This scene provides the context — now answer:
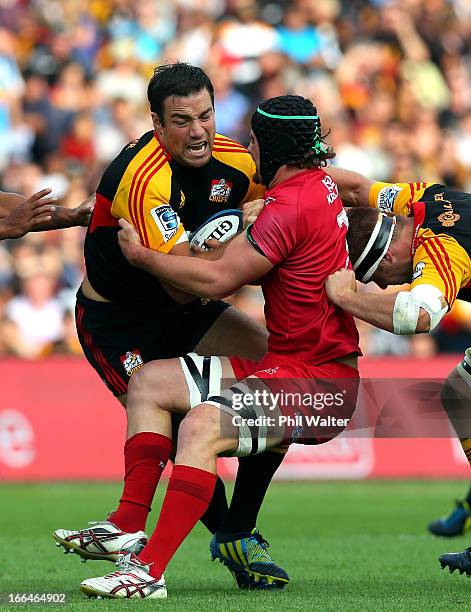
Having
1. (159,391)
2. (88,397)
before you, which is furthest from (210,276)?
(88,397)

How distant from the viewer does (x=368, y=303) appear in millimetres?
6480

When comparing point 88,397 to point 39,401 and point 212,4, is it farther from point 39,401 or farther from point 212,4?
point 212,4

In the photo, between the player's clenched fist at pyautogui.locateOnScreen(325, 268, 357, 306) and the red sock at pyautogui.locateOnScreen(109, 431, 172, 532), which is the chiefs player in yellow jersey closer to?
the player's clenched fist at pyautogui.locateOnScreen(325, 268, 357, 306)

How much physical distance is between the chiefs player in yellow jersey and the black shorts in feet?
3.68

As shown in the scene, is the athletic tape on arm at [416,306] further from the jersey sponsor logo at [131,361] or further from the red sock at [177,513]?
the jersey sponsor logo at [131,361]

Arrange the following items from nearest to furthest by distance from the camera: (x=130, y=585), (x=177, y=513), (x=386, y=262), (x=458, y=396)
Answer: (x=130, y=585) → (x=177, y=513) → (x=386, y=262) → (x=458, y=396)

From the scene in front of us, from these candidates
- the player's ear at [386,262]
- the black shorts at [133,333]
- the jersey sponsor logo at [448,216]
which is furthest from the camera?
the black shorts at [133,333]

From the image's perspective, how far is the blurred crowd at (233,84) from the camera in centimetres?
1572

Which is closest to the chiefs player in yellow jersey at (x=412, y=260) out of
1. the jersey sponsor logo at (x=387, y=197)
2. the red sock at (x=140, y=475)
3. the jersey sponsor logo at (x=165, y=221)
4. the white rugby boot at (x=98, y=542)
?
the jersey sponsor logo at (x=387, y=197)

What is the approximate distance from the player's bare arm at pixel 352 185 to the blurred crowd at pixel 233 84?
7352mm

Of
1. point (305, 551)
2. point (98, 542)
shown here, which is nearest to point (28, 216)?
point (98, 542)

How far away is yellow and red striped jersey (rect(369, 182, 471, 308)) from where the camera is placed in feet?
21.1

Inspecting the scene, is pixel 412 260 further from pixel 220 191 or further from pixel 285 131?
pixel 220 191

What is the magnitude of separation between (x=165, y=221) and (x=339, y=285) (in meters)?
0.96
